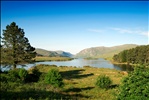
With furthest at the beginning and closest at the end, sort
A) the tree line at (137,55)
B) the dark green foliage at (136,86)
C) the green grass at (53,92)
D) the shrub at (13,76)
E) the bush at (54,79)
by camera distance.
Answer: the tree line at (137,55) < the shrub at (13,76) < the bush at (54,79) < the green grass at (53,92) < the dark green foliage at (136,86)

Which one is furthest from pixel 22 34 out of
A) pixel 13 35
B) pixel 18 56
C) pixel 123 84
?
pixel 123 84

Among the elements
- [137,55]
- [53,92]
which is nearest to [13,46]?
[53,92]

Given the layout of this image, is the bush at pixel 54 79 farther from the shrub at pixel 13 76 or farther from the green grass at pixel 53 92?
the shrub at pixel 13 76

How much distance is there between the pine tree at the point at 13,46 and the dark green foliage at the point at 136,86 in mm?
34601

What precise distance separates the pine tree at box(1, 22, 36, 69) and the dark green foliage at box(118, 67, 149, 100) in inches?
1362

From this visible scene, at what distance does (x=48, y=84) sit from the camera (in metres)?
29.8

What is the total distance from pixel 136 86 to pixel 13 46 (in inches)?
1443

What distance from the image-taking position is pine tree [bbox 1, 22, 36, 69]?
45.2 metres

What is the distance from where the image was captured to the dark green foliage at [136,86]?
14.9 metres

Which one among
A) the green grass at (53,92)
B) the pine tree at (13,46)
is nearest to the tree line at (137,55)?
the pine tree at (13,46)

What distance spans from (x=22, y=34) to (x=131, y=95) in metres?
36.7

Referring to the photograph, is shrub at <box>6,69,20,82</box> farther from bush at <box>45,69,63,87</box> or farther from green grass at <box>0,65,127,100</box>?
bush at <box>45,69,63,87</box>

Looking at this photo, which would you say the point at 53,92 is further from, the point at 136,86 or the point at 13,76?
the point at 13,76

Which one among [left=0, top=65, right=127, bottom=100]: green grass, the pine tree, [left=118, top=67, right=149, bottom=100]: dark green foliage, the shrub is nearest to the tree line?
the pine tree
